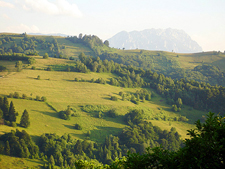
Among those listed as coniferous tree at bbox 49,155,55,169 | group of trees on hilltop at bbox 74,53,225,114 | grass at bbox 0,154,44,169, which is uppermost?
group of trees on hilltop at bbox 74,53,225,114

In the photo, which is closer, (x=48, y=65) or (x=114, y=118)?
(x=114, y=118)

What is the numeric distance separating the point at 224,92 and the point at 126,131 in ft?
240

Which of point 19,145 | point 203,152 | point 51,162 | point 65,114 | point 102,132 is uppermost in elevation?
point 203,152

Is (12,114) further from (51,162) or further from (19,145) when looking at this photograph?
(51,162)

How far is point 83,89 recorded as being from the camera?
325 feet

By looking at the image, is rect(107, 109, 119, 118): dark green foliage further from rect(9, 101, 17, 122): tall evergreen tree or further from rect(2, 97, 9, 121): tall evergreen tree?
rect(2, 97, 9, 121): tall evergreen tree

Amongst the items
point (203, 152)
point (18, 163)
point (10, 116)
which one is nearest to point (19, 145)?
point (18, 163)

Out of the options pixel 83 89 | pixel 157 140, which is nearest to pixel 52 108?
pixel 83 89

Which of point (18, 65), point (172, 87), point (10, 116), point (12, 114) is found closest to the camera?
point (10, 116)

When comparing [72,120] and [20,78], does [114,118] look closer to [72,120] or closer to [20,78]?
[72,120]

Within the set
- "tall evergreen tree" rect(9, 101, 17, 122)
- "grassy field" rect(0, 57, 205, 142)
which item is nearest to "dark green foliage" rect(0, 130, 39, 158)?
"grassy field" rect(0, 57, 205, 142)

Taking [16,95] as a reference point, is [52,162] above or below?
below

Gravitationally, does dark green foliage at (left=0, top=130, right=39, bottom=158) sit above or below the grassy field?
below

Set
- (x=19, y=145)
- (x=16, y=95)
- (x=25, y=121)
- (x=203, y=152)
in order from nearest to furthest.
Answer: (x=203, y=152) < (x=19, y=145) < (x=25, y=121) < (x=16, y=95)
